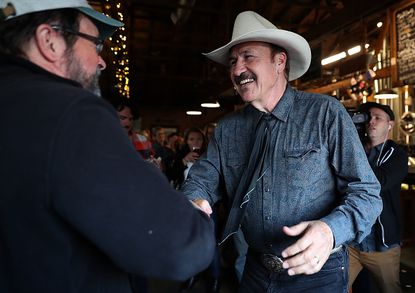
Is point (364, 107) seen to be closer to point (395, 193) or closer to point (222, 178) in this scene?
point (395, 193)

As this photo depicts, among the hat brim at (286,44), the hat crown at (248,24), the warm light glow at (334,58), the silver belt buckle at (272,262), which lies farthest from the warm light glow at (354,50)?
the silver belt buckle at (272,262)

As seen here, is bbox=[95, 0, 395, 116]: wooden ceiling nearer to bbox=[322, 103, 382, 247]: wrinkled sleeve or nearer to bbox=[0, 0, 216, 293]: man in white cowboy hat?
bbox=[322, 103, 382, 247]: wrinkled sleeve

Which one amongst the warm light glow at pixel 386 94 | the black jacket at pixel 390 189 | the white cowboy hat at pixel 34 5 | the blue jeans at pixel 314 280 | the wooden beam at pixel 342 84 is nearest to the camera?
the white cowboy hat at pixel 34 5

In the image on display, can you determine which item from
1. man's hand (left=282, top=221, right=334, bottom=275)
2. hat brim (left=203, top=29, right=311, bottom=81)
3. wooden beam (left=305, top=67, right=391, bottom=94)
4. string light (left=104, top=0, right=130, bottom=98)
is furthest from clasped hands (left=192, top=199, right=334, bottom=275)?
wooden beam (left=305, top=67, right=391, bottom=94)

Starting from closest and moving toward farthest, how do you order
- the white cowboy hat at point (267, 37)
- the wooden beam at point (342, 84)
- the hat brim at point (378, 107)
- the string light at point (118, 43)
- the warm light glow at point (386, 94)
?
the white cowboy hat at point (267, 37) < the hat brim at point (378, 107) < the string light at point (118, 43) < the wooden beam at point (342, 84) < the warm light glow at point (386, 94)

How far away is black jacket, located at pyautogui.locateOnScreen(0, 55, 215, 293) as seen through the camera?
763 mm

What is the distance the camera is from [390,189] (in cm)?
300

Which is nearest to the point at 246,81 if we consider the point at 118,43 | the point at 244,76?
the point at 244,76

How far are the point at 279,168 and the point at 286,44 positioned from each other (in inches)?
24.4

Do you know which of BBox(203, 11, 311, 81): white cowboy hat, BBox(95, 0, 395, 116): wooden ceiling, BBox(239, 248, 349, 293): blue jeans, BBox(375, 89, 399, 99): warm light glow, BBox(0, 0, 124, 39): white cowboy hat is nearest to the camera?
BBox(0, 0, 124, 39): white cowboy hat

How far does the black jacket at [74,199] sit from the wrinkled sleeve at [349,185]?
71 centimetres

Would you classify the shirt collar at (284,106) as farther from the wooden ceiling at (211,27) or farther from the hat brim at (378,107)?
the wooden ceiling at (211,27)

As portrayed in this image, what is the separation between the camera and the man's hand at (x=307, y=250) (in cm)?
117

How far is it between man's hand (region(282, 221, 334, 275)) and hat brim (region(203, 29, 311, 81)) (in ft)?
3.03
